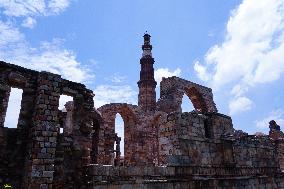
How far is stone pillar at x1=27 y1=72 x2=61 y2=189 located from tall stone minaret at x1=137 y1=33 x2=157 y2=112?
14095mm

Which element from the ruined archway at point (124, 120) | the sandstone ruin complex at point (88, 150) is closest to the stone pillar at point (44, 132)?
the sandstone ruin complex at point (88, 150)

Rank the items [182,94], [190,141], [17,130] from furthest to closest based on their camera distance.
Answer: [182,94], [190,141], [17,130]

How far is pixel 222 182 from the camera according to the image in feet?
28.2

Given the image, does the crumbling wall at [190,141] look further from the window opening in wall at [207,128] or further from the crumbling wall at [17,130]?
the crumbling wall at [17,130]

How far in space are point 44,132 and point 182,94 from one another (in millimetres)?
11113

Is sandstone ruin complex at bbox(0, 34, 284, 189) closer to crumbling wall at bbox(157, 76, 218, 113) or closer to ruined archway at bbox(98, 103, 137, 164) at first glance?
crumbling wall at bbox(157, 76, 218, 113)

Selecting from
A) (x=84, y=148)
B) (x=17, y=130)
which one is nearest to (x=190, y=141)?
(x=84, y=148)

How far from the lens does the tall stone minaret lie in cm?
2292

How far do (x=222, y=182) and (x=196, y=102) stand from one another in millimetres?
9349

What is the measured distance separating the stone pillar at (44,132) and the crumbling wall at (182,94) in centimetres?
995

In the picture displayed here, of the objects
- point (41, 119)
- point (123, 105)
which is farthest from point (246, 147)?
point (123, 105)

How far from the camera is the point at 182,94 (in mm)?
17266

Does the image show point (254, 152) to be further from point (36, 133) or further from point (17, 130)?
point (17, 130)

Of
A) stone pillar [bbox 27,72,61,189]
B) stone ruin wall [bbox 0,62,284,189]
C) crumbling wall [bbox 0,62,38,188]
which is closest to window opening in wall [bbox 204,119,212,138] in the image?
stone ruin wall [bbox 0,62,284,189]
